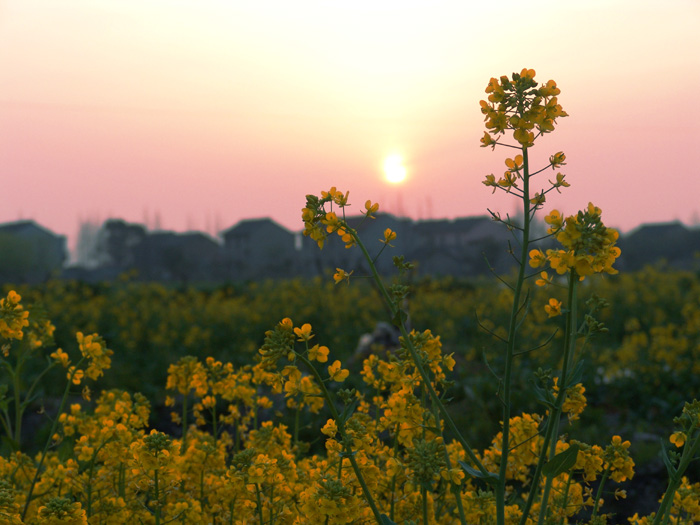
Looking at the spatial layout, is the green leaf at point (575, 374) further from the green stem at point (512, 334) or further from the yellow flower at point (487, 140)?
the yellow flower at point (487, 140)

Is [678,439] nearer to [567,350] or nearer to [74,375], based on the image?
[567,350]

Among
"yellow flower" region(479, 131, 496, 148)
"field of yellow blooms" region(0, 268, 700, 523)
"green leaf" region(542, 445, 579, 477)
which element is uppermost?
"yellow flower" region(479, 131, 496, 148)

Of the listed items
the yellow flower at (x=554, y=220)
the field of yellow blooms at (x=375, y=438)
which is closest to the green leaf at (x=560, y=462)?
the field of yellow blooms at (x=375, y=438)

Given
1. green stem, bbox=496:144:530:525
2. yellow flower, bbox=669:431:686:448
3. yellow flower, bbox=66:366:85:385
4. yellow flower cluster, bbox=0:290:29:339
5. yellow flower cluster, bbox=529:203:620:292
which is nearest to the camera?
yellow flower cluster, bbox=529:203:620:292

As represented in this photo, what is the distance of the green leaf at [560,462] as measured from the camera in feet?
6.89

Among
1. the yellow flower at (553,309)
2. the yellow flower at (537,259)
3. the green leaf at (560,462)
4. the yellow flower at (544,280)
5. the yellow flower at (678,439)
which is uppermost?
the yellow flower at (537,259)

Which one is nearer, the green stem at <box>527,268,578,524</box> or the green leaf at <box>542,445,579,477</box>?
the green stem at <box>527,268,578,524</box>

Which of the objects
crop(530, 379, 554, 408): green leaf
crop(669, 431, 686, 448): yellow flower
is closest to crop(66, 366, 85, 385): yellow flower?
crop(530, 379, 554, 408): green leaf

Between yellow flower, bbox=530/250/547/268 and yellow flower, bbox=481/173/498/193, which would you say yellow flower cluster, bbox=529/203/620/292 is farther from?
yellow flower, bbox=481/173/498/193

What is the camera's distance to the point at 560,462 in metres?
2.15

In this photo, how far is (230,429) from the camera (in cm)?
617

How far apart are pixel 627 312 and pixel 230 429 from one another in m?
10.2

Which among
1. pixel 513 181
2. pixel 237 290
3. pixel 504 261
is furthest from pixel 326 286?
pixel 504 261

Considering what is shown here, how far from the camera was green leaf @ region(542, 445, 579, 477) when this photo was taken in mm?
2101
